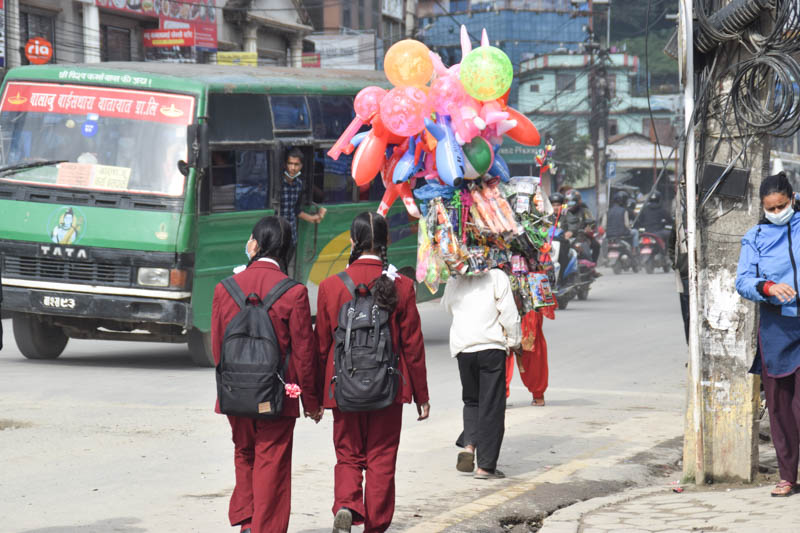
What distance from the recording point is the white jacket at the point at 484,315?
713cm

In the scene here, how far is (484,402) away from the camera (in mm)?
7027

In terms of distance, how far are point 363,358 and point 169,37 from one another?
2604 centimetres

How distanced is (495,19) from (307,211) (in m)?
55.1

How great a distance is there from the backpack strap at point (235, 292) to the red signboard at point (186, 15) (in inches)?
976

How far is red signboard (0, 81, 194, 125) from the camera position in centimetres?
1198

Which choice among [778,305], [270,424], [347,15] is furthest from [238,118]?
[347,15]

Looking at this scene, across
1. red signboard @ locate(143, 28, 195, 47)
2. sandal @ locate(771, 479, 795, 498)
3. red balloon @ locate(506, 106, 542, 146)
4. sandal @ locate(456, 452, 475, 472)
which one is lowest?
sandal @ locate(456, 452, 475, 472)

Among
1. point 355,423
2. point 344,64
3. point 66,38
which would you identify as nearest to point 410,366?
point 355,423

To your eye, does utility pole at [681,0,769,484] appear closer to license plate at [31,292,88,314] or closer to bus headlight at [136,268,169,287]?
bus headlight at [136,268,169,287]

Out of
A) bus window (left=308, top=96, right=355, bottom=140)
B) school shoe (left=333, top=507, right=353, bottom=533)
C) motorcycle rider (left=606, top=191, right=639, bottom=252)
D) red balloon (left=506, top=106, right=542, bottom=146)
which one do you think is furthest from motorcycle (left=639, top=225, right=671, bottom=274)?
school shoe (left=333, top=507, right=353, bottom=533)

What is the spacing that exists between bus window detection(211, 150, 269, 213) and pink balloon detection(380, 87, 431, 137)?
A: 466cm

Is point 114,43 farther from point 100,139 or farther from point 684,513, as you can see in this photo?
point 684,513

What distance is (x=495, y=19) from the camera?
66750mm

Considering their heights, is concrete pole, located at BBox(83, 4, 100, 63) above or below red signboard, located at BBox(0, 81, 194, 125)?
above
